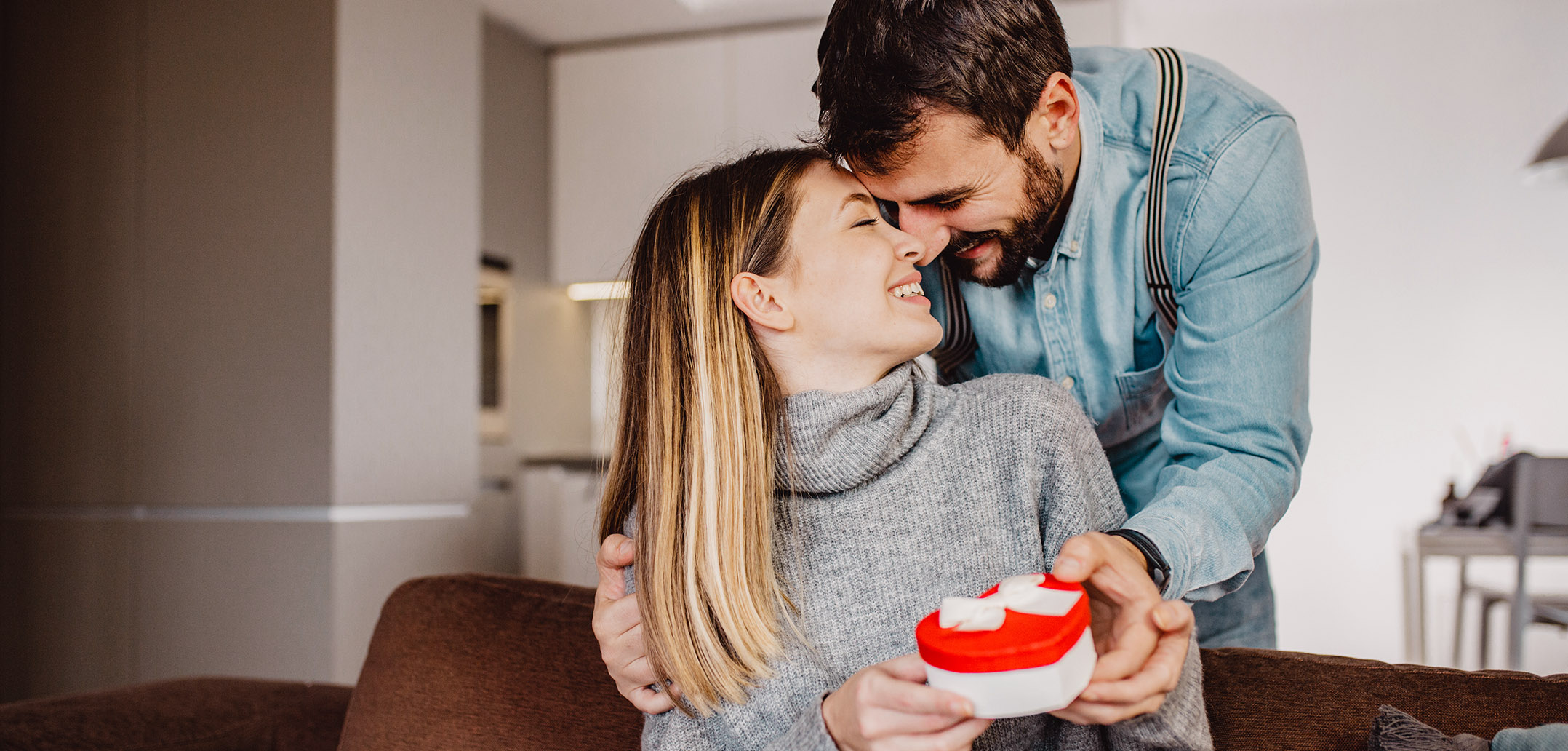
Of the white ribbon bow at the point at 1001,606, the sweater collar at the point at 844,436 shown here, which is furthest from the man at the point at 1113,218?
the white ribbon bow at the point at 1001,606

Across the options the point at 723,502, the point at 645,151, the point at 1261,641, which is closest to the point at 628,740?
the point at 723,502

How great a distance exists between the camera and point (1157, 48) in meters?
1.37

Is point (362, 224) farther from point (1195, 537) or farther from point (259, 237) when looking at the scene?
point (1195, 537)

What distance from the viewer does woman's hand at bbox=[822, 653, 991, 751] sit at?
0.74m

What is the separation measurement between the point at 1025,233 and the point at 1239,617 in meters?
0.64

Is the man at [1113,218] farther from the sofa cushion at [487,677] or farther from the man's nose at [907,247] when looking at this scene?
the sofa cushion at [487,677]

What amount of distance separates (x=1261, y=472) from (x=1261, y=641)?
1.57 feet

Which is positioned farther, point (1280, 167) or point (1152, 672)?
point (1280, 167)

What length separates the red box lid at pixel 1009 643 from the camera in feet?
2.28

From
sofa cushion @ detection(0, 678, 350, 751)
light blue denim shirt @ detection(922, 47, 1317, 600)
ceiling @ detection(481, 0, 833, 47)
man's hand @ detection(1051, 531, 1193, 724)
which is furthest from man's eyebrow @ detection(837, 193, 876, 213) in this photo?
ceiling @ detection(481, 0, 833, 47)

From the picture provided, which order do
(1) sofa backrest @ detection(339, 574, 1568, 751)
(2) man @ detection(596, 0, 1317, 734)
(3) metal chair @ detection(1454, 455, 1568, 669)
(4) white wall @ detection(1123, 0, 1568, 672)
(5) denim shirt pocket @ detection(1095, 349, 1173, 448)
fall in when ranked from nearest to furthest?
1. (1) sofa backrest @ detection(339, 574, 1568, 751)
2. (2) man @ detection(596, 0, 1317, 734)
3. (5) denim shirt pocket @ detection(1095, 349, 1173, 448)
4. (3) metal chair @ detection(1454, 455, 1568, 669)
5. (4) white wall @ detection(1123, 0, 1568, 672)

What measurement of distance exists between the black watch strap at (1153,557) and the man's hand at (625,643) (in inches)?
18.8

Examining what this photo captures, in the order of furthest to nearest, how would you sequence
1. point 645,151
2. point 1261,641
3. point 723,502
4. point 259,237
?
point 645,151, point 259,237, point 1261,641, point 723,502

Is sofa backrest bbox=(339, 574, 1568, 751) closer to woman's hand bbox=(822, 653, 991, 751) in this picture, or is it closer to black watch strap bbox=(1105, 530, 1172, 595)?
black watch strap bbox=(1105, 530, 1172, 595)
